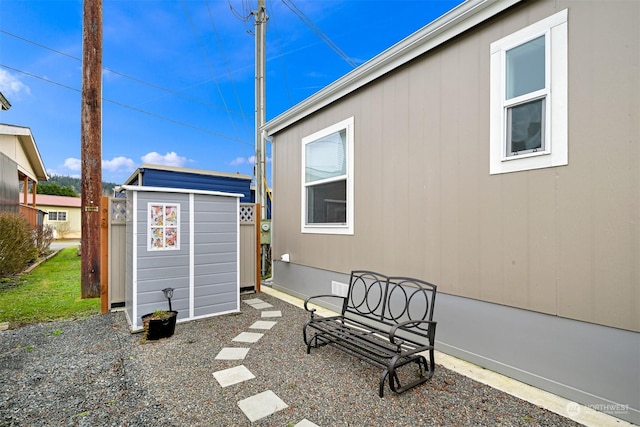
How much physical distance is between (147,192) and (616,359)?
182 inches

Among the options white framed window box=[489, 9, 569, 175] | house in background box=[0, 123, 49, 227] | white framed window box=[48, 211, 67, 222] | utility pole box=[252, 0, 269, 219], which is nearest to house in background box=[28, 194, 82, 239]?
white framed window box=[48, 211, 67, 222]

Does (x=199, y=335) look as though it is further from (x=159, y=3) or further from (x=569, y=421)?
(x=159, y=3)

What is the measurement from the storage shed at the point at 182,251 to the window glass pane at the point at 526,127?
11.4 ft

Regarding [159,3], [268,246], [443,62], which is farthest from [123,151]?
[443,62]

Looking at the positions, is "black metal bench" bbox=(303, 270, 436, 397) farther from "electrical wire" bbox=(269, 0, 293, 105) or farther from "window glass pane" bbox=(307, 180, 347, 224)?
"electrical wire" bbox=(269, 0, 293, 105)

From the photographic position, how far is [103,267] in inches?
174

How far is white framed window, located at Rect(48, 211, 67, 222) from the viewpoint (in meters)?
22.3

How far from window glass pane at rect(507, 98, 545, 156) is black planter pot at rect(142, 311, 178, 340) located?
3.88m

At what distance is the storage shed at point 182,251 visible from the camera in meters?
3.68

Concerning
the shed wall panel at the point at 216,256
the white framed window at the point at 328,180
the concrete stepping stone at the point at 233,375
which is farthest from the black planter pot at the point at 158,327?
the white framed window at the point at 328,180

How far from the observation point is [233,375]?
2.58m

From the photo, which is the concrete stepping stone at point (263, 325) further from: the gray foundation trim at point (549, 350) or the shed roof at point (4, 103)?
the shed roof at point (4, 103)

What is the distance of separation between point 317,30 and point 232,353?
10125mm

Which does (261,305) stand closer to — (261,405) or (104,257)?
(104,257)
